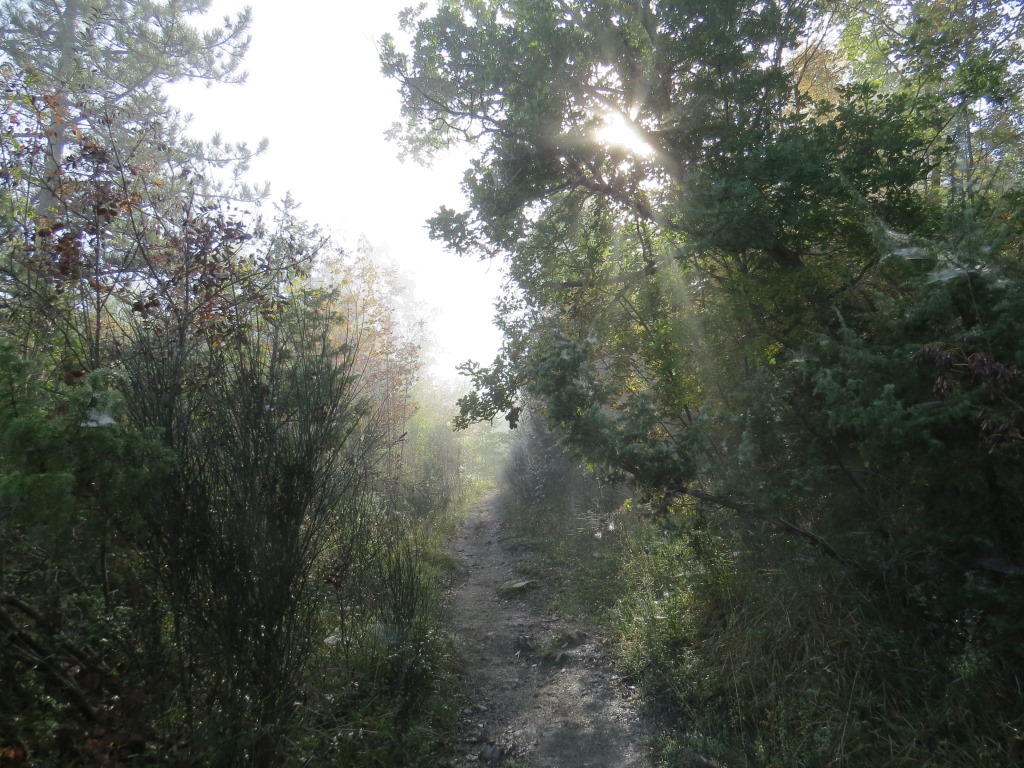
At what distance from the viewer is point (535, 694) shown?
5492 mm

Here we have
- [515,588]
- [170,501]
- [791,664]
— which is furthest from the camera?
[515,588]

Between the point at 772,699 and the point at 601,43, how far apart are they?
23.3ft

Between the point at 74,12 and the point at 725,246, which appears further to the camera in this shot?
the point at 74,12

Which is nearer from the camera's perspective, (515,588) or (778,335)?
(778,335)

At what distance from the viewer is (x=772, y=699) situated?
4234mm

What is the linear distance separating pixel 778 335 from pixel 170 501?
227 inches

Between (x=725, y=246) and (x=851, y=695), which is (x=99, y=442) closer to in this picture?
(x=851, y=695)

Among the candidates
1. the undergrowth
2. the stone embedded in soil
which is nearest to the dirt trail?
the stone embedded in soil

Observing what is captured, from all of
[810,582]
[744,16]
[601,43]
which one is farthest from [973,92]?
[810,582]

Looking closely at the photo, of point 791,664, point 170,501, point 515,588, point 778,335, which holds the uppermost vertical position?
point 778,335

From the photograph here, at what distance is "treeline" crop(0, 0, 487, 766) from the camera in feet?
9.17

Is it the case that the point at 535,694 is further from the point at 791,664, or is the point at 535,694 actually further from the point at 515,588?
the point at 515,588

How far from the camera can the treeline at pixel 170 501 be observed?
2795 millimetres

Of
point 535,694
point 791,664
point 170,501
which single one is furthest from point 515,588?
point 170,501
